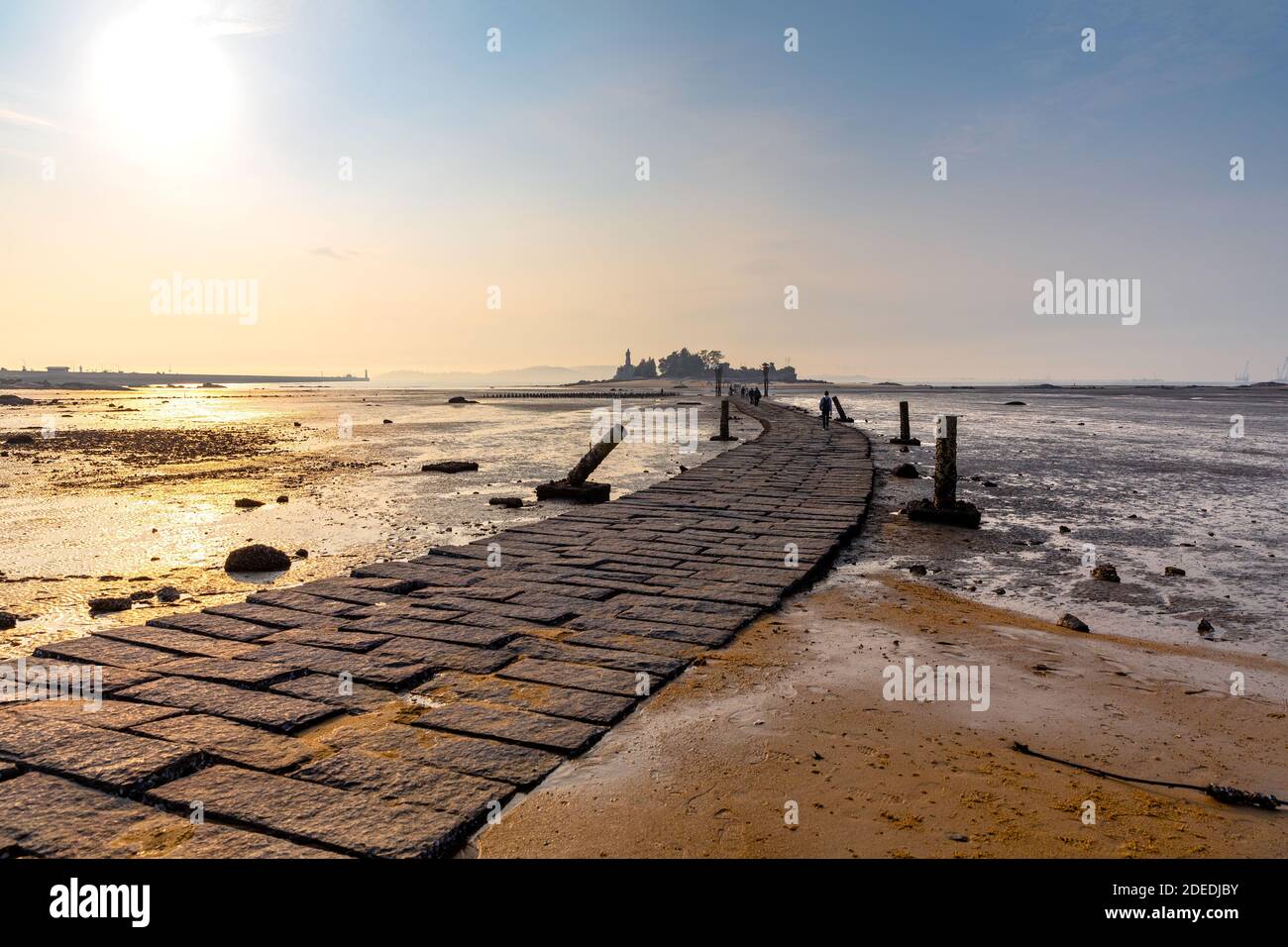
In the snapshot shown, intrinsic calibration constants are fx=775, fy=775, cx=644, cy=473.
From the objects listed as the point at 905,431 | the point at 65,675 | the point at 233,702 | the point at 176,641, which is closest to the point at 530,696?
the point at 233,702

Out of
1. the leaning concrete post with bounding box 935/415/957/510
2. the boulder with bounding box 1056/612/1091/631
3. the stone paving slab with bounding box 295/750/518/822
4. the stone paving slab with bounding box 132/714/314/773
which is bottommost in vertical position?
the boulder with bounding box 1056/612/1091/631

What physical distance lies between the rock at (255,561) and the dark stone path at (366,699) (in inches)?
52.5

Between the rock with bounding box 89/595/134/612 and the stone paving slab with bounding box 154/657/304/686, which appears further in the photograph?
the rock with bounding box 89/595/134/612

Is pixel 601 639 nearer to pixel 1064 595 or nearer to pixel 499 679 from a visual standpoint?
pixel 499 679

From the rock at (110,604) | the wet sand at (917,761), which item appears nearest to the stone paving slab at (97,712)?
the wet sand at (917,761)

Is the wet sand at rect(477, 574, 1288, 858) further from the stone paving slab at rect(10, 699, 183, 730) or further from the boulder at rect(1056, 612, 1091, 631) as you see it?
the stone paving slab at rect(10, 699, 183, 730)

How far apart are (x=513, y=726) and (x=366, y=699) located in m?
0.88

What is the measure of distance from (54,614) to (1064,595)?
27.4 ft

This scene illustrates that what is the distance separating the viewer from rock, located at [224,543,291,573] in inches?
293

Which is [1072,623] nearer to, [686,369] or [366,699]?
[366,699]

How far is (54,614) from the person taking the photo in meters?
5.95

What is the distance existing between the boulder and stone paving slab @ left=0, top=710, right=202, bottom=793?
18.6 feet

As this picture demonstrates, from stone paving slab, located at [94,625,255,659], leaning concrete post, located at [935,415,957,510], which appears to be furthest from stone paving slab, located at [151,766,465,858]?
leaning concrete post, located at [935,415,957,510]
